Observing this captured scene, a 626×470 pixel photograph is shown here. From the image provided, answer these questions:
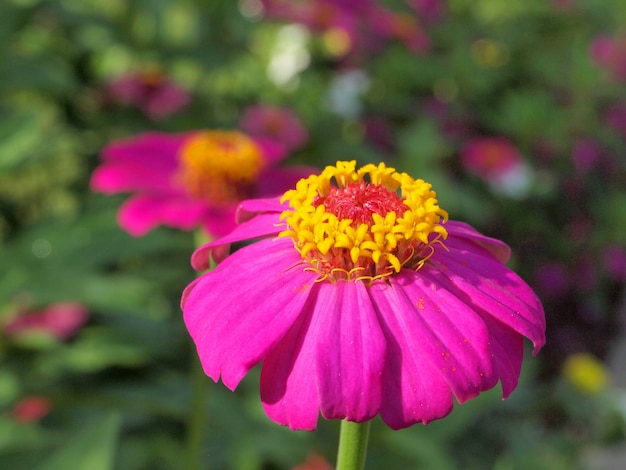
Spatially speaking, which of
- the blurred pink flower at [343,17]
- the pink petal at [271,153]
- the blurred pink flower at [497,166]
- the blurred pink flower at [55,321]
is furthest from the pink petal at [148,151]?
the blurred pink flower at [497,166]

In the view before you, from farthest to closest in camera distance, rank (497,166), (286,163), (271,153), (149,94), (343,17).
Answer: (497,166), (343,17), (286,163), (149,94), (271,153)

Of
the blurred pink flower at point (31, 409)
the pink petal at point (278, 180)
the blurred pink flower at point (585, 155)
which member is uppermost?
the pink petal at point (278, 180)

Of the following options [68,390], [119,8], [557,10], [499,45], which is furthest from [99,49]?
[557,10]

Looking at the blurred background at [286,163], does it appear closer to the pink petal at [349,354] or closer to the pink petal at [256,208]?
the pink petal at [256,208]

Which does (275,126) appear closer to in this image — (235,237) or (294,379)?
(235,237)

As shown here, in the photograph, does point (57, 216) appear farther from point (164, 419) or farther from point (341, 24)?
point (341, 24)

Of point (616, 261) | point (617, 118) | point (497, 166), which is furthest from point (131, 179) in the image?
point (617, 118)
